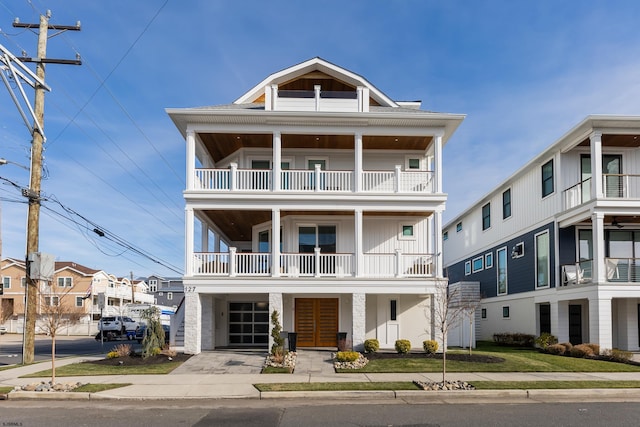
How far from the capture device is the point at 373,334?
67.7 feet

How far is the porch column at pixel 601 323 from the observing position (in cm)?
1833

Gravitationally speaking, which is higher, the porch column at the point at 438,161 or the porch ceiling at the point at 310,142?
the porch ceiling at the point at 310,142

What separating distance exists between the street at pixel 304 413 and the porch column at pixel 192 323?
7.15 meters

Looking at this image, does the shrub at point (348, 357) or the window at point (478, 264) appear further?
the window at point (478, 264)

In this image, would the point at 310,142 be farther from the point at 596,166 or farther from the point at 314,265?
the point at 596,166

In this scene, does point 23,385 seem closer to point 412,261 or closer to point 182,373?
point 182,373

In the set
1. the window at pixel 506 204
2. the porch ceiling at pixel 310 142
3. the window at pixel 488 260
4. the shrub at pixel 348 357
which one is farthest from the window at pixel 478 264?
the shrub at pixel 348 357

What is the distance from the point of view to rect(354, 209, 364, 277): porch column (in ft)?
62.9

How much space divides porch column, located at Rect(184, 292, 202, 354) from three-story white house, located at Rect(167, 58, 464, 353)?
4cm

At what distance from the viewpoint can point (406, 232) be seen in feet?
71.3

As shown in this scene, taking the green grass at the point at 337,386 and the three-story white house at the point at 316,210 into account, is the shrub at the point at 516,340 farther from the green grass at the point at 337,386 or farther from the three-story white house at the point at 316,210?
the green grass at the point at 337,386

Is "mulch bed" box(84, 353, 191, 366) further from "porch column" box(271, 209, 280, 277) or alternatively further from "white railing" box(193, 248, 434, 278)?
"porch column" box(271, 209, 280, 277)

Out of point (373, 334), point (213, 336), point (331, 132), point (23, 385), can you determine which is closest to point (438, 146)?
point (331, 132)

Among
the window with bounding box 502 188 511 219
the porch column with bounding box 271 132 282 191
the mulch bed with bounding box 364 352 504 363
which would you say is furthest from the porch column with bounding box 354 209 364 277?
the window with bounding box 502 188 511 219
